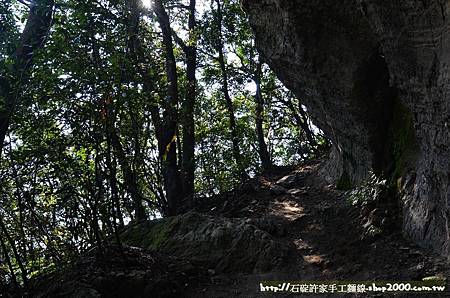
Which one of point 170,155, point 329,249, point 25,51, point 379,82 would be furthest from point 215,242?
point 25,51

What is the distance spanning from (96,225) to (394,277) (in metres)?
3.97

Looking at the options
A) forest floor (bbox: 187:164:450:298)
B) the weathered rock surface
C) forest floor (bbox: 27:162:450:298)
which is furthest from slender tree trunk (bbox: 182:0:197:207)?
forest floor (bbox: 27:162:450:298)

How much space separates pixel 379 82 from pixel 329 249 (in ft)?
9.48

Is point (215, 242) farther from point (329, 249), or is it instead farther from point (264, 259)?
point (329, 249)

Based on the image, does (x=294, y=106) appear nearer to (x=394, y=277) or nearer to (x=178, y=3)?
(x=178, y=3)

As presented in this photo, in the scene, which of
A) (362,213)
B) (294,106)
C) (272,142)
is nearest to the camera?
(362,213)

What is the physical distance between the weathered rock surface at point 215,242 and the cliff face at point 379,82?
2.15 m

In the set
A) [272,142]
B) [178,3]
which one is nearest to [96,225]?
[178,3]

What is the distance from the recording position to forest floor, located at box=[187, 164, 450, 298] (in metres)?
4.82

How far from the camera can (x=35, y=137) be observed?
5977 mm

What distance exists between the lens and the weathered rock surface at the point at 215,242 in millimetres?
6090

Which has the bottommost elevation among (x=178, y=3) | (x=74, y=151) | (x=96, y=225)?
(x=96, y=225)

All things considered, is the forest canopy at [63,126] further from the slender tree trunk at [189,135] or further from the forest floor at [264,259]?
the slender tree trunk at [189,135]

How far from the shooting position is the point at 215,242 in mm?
6438
